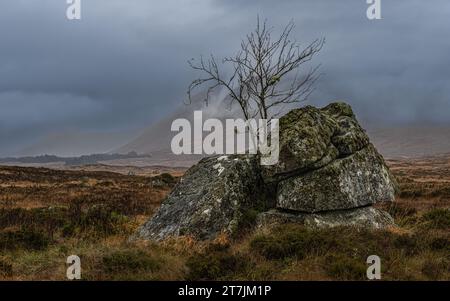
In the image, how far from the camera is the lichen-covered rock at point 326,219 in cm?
1231

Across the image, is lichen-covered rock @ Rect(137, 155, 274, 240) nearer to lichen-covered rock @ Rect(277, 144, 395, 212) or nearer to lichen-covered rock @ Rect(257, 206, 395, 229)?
lichen-covered rock @ Rect(257, 206, 395, 229)

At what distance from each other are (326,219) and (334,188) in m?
0.87

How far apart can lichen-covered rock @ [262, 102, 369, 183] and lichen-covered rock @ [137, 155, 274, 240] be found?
0.78m

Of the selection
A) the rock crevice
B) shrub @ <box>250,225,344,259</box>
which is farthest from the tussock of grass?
shrub @ <box>250,225,344,259</box>

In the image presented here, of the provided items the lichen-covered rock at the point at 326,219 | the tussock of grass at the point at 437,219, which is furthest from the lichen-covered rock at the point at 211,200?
the tussock of grass at the point at 437,219

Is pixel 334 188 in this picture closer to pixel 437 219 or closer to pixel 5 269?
pixel 437 219

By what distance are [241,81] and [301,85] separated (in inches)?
81.5

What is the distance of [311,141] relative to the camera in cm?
1302

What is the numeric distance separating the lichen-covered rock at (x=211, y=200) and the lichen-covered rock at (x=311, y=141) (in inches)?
30.7

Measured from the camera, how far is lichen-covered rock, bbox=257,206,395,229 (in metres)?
12.3

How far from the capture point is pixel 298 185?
1273cm

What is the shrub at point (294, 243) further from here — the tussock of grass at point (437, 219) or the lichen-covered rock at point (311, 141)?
the tussock of grass at point (437, 219)
